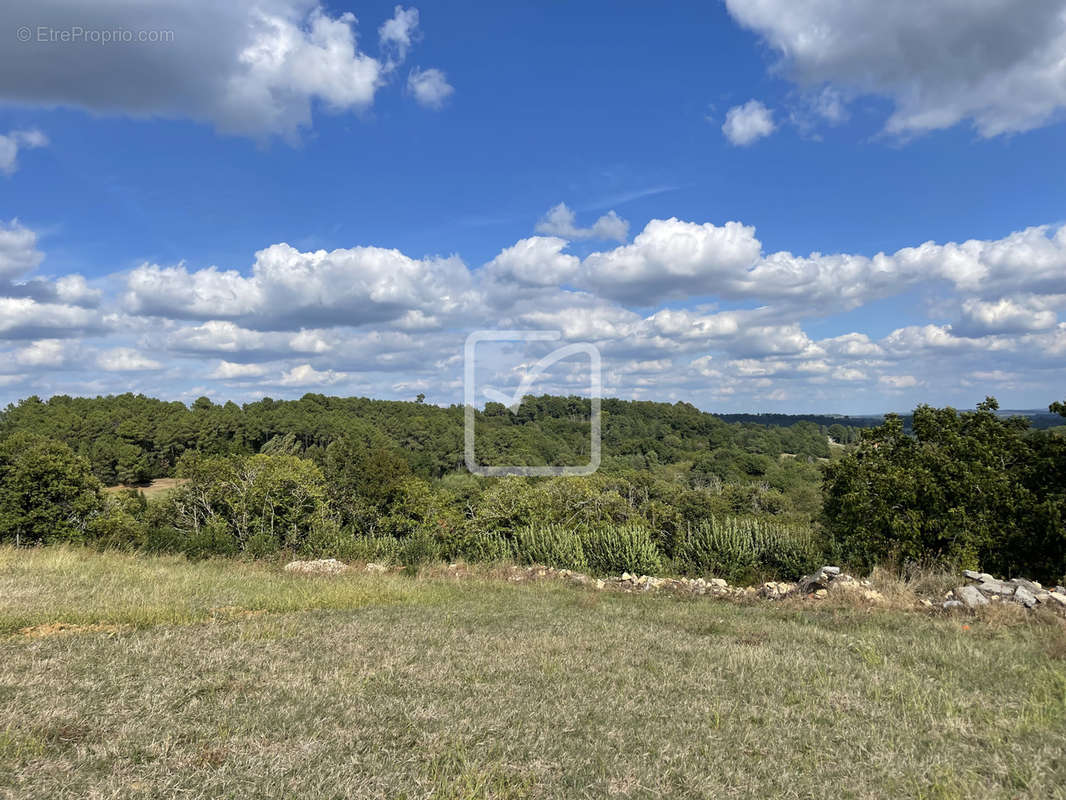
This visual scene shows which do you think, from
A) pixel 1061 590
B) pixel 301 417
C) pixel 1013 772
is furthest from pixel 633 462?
pixel 1013 772

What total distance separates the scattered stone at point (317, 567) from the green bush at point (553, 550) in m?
5.60

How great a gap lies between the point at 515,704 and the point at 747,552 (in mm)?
11500

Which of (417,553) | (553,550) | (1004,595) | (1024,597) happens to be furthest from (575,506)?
(1024,597)

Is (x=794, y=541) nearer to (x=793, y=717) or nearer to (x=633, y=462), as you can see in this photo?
(x=793, y=717)

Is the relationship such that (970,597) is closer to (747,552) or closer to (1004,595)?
(1004,595)

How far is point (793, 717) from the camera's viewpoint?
5262 millimetres

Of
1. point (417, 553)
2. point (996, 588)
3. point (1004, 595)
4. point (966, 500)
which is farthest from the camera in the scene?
point (417, 553)

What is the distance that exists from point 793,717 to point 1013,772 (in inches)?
60.9

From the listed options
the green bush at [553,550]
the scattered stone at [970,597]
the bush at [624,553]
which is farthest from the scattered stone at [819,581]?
the green bush at [553,550]

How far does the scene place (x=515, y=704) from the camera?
5.47m

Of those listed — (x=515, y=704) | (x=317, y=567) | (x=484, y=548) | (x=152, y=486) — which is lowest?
(x=152, y=486)

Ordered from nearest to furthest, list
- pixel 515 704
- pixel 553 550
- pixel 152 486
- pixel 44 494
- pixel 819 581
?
pixel 515 704, pixel 819 581, pixel 553 550, pixel 44 494, pixel 152 486

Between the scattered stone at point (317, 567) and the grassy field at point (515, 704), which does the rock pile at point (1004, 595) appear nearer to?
the grassy field at point (515, 704)

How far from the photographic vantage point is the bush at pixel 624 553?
1582 centimetres
